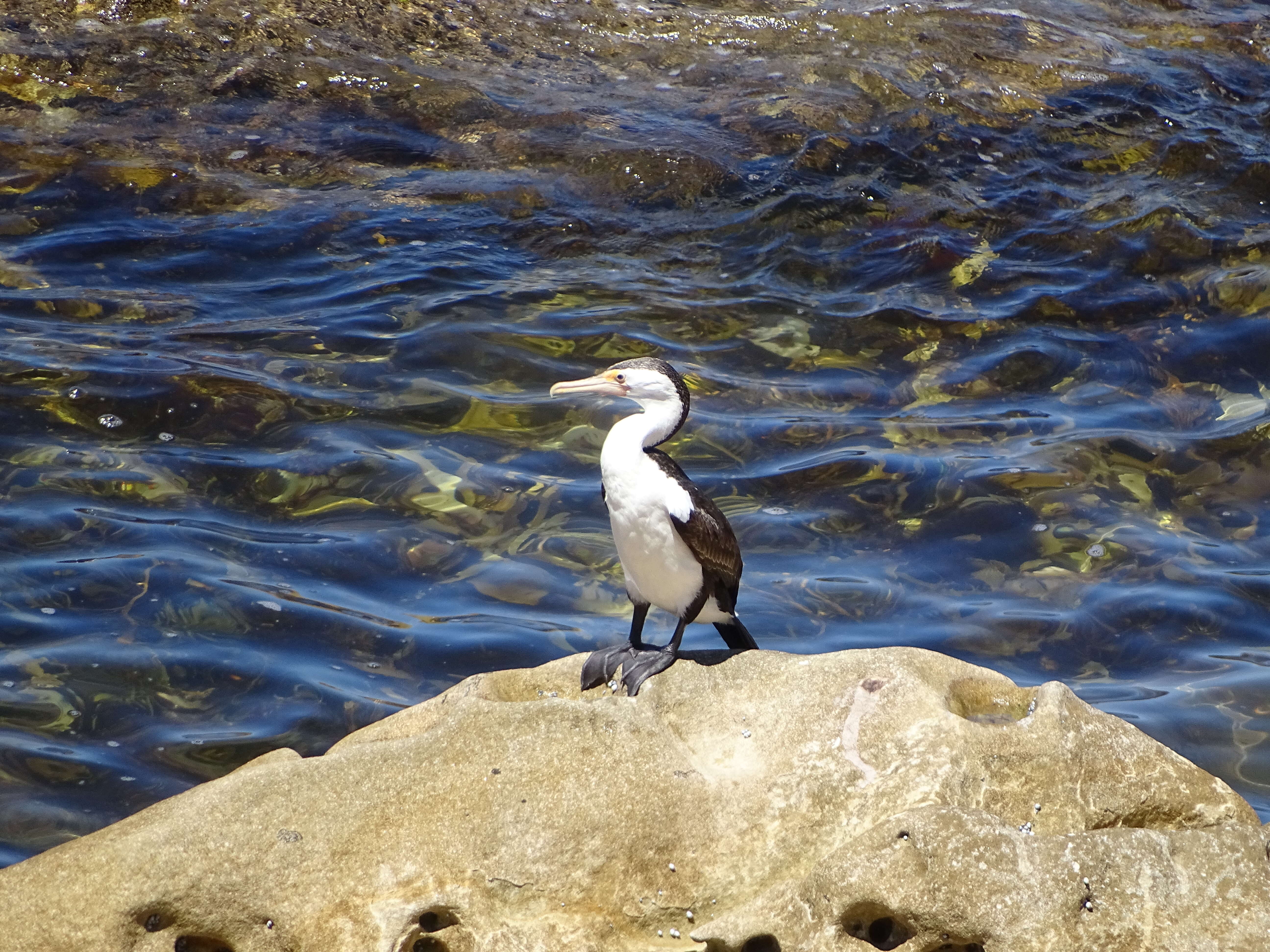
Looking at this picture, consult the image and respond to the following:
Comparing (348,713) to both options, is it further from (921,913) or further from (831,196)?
(831,196)

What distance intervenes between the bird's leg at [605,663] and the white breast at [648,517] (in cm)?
29

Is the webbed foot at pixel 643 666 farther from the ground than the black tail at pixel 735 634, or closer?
farther from the ground

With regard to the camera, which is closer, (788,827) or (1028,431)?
(788,827)

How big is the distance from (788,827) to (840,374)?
4876 mm

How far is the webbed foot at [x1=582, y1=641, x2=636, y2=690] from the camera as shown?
183 inches

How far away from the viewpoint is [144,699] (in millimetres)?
5328

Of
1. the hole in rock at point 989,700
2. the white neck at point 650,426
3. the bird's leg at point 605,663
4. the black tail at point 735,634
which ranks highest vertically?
the white neck at point 650,426

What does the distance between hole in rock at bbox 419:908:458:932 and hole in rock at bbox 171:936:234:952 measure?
543 millimetres

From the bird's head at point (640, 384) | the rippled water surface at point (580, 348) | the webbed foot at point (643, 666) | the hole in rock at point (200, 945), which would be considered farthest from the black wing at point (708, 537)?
the hole in rock at point (200, 945)

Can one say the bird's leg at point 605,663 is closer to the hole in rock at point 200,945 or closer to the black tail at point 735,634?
the black tail at point 735,634

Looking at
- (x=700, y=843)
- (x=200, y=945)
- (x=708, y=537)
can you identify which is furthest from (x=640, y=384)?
(x=200, y=945)

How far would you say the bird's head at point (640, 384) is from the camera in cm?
495

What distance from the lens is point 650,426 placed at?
492cm

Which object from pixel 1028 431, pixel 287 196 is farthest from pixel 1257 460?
pixel 287 196
